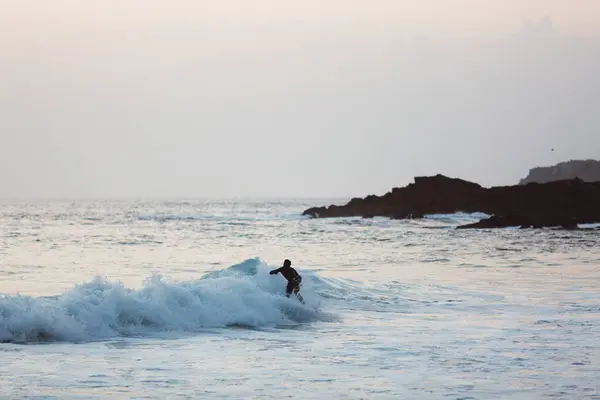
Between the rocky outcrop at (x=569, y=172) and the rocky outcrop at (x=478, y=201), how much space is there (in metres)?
64.1

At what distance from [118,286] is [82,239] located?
113ft

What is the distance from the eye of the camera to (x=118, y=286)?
63.7 feet

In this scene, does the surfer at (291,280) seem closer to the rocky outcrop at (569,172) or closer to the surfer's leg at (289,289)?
the surfer's leg at (289,289)

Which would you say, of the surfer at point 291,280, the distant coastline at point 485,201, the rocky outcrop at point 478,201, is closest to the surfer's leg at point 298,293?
the surfer at point 291,280

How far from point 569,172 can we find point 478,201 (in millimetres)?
79031

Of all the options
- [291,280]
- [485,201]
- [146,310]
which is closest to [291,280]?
[291,280]

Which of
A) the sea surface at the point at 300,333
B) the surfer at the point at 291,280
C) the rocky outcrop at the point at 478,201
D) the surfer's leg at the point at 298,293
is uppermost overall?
the rocky outcrop at the point at 478,201

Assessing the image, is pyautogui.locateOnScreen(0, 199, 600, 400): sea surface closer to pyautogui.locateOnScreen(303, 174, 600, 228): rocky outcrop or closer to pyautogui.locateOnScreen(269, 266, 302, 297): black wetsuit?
pyautogui.locateOnScreen(269, 266, 302, 297): black wetsuit

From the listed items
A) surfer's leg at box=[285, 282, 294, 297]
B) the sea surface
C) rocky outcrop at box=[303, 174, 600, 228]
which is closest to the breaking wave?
the sea surface

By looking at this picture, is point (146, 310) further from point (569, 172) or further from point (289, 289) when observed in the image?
point (569, 172)

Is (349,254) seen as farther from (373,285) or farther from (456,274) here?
(373,285)

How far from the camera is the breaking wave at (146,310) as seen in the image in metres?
16.4

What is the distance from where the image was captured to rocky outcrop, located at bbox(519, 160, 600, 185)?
168 metres

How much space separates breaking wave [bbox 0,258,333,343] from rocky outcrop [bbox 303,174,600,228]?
53.8 metres
